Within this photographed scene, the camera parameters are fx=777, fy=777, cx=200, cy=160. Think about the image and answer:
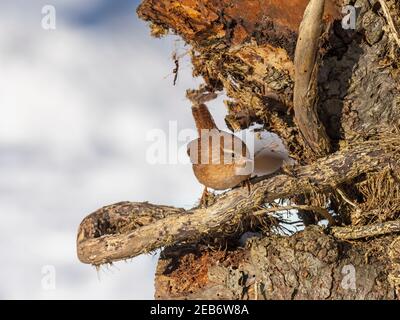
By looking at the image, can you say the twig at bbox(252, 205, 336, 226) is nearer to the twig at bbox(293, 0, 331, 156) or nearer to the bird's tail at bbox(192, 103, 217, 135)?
the twig at bbox(293, 0, 331, 156)

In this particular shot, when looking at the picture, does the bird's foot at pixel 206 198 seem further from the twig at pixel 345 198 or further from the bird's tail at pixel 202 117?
the twig at pixel 345 198

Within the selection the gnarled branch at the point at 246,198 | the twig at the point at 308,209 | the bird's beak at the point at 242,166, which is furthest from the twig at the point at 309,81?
the bird's beak at the point at 242,166

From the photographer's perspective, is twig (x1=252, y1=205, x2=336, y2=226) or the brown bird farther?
twig (x1=252, y1=205, x2=336, y2=226)

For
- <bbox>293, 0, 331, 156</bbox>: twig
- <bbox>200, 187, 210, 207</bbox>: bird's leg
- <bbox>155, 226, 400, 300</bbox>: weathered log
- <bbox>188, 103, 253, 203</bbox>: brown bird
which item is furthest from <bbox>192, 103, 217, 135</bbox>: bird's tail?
<bbox>155, 226, 400, 300</bbox>: weathered log

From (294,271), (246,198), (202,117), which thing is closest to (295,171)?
(246,198)
